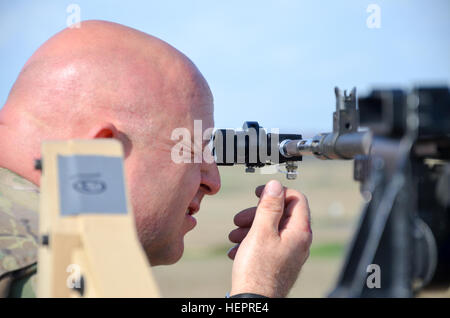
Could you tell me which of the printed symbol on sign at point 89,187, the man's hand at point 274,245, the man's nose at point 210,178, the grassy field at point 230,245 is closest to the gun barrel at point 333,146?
the grassy field at point 230,245

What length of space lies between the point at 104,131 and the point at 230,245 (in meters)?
17.1

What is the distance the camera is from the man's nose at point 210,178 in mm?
2644

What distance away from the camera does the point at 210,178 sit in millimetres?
2660

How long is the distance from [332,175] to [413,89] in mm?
47619

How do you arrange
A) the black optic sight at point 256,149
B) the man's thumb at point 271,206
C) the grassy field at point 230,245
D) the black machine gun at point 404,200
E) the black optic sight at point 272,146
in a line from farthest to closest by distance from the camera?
the grassy field at point 230,245
the black optic sight at point 256,149
the black optic sight at point 272,146
the man's thumb at point 271,206
the black machine gun at point 404,200

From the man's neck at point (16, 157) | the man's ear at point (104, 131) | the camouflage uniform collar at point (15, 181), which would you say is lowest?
the camouflage uniform collar at point (15, 181)

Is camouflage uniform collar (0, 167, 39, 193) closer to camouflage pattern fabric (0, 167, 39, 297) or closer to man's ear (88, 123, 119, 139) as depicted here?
camouflage pattern fabric (0, 167, 39, 297)

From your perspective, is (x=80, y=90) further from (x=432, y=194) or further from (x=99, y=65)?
(x=432, y=194)

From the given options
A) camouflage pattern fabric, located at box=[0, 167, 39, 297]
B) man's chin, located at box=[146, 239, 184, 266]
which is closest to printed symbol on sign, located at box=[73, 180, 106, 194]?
camouflage pattern fabric, located at box=[0, 167, 39, 297]

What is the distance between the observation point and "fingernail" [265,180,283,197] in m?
2.19

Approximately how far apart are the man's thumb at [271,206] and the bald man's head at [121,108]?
1.26 feet

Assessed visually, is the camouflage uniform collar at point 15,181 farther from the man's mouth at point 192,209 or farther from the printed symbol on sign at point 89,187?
the printed symbol on sign at point 89,187

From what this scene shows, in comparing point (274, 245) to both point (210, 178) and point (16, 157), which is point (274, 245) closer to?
point (210, 178)

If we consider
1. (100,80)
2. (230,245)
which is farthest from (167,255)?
(230,245)
